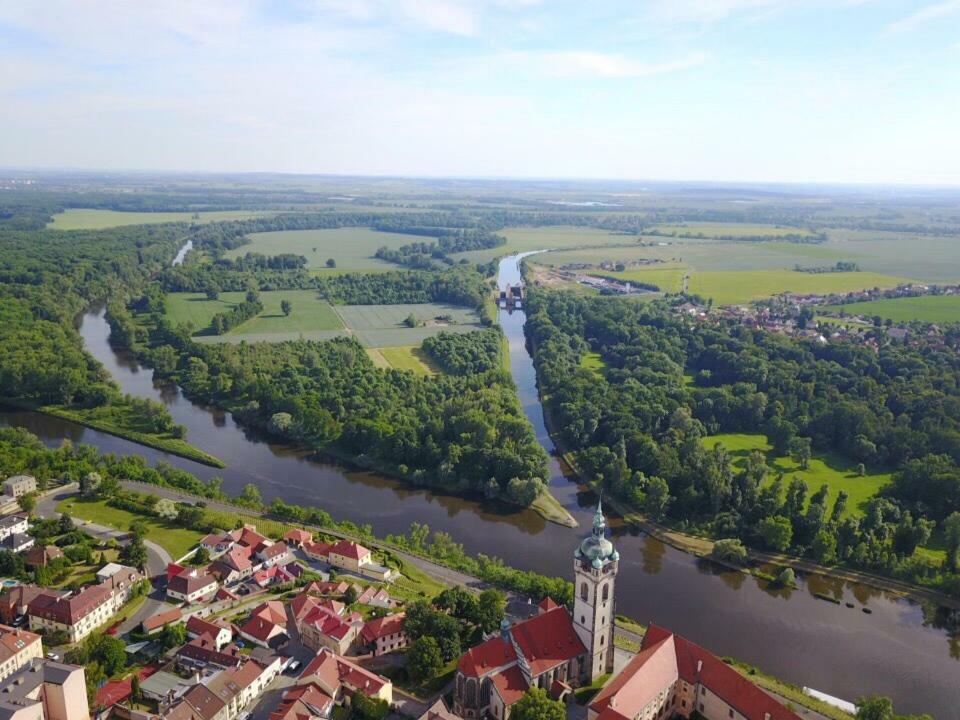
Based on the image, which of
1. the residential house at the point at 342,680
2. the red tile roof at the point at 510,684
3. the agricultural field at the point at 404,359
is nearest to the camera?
the red tile roof at the point at 510,684

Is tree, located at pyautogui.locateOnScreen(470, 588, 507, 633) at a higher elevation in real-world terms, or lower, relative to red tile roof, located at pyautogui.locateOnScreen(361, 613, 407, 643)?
higher

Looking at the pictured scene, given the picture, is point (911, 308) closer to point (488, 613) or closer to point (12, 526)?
point (488, 613)

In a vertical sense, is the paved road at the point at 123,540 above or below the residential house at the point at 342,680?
below

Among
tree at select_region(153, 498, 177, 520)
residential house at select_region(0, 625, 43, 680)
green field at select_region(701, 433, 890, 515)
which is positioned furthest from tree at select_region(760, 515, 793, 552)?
residential house at select_region(0, 625, 43, 680)

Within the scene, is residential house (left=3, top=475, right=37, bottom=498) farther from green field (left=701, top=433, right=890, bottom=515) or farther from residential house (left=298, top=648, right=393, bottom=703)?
green field (left=701, top=433, right=890, bottom=515)

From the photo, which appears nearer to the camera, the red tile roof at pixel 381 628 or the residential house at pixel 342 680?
the residential house at pixel 342 680

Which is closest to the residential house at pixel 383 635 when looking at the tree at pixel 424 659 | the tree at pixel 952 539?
the tree at pixel 424 659

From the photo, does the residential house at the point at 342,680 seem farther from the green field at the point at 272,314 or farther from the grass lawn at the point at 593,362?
the green field at the point at 272,314

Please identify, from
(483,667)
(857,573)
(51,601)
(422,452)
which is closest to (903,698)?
(857,573)

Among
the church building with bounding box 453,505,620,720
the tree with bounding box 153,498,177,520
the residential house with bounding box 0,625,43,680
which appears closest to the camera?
the church building with bounding box 453,505,620,720
